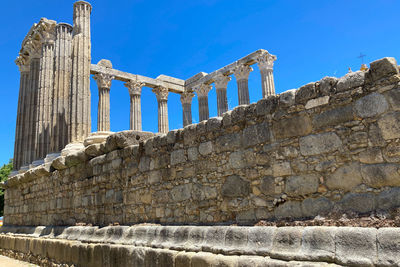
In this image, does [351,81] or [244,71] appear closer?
[351,81]

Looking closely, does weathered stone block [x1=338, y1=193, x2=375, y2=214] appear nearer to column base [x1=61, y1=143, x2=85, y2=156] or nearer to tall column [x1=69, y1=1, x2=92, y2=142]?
column base [x1=61, y1=143, x2=85, y2=156]

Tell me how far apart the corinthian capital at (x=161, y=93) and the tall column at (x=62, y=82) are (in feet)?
32.3

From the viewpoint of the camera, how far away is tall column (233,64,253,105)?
19.4 metres

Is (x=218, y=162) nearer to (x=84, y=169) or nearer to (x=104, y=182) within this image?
(x=104, y=182)

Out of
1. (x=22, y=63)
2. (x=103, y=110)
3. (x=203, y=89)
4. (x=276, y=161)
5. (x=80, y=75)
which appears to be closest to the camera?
(x=276, y=161)

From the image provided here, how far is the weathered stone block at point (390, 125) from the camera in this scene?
303 centimetres

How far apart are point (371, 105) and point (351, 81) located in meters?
0.34

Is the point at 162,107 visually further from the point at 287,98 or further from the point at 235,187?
the point at 287,98

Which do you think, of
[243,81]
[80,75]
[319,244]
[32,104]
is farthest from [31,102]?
[319,244]

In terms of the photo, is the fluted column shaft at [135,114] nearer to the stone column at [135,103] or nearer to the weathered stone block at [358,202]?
the stone column at [135,103]

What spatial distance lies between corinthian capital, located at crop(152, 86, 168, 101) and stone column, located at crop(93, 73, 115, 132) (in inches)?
144

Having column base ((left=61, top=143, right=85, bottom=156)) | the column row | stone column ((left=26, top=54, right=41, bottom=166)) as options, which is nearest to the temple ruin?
column base ((left=61, top=143, right=85, bottom=156))

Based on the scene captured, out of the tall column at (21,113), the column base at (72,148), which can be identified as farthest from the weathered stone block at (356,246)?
the tall column at (21,113)

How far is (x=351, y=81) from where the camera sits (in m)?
3.39
